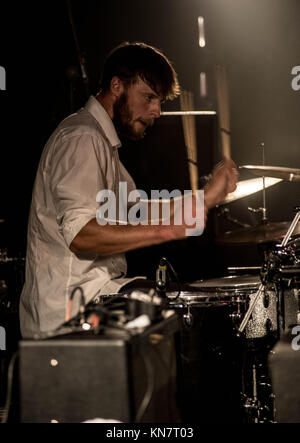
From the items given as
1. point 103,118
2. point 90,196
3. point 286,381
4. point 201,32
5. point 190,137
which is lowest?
point 286,381

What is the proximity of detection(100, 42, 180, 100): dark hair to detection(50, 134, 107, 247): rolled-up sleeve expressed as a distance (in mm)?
459

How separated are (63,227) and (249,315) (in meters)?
1.03

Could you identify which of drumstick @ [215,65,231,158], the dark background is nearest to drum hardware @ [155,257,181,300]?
the dark background

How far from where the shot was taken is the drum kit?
2.61 meters

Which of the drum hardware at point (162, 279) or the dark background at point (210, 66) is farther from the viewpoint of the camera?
the dark background at point (210, 66)

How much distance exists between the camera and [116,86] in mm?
2887

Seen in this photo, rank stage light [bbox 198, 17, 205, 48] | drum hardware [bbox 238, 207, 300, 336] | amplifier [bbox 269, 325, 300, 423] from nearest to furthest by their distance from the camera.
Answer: amplifier [bbox 269, 325, 300, 423] < drum hardware [bbox 238, 207, 300, 336] < stage light [bbox 198, 17, 205, 48]

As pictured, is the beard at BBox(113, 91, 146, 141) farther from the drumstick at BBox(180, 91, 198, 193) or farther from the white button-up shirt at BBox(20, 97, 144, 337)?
the drumstick at BBox(180, 91, 198, 193)

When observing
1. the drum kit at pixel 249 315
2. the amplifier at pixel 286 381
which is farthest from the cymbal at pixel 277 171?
the amplifier at pixel 286 381

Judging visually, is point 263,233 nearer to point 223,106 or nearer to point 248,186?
point 248,186

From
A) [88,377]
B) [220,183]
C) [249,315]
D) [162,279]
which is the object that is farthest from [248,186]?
[88,377]

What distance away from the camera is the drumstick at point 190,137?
5477 millimetres

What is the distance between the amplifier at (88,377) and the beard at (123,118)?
1.41m

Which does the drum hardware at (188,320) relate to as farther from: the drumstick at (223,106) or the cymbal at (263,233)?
the drumstick at (223,106)
